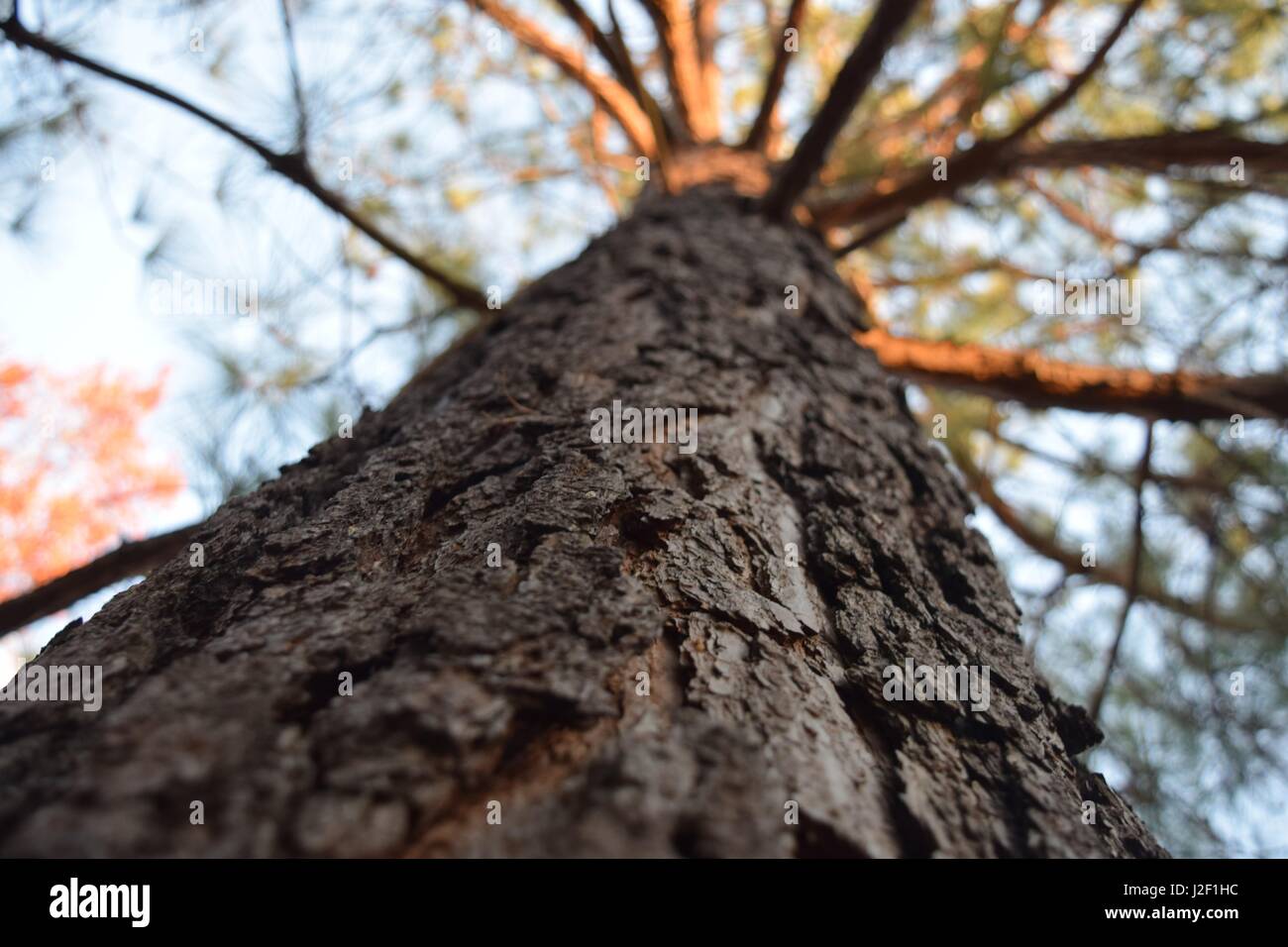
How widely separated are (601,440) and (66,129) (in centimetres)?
197

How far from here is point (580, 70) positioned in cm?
295

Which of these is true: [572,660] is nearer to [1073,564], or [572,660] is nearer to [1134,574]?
[1134,574]

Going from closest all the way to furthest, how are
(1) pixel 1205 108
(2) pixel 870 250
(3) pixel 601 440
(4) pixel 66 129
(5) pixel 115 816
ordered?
(5) pixel 115 816 → (3) pixel 601 440 → (4) pixel 66 129 → (1) pixel 1205 108 → (2) pixel 870 250

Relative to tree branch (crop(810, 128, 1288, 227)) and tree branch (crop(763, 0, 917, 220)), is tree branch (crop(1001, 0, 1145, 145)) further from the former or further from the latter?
tree branch (crop(763, 0, 917, 220))

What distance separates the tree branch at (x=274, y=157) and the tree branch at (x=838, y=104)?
896 millimetres

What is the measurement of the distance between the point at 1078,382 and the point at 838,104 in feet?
3.41

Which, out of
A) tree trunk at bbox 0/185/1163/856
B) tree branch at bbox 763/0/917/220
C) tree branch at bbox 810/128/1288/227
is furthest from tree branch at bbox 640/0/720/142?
tree trunk at bbox 0/185/1163/856

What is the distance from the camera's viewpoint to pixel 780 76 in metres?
2.54

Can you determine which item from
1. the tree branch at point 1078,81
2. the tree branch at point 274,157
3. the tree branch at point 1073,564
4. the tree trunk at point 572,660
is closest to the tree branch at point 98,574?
the tree trunk at point 572,660

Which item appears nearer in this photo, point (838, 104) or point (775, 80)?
point (838, 104)

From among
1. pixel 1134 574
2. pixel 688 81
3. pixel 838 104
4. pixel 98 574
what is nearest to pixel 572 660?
pixel 98 574

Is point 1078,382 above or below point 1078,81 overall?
below
